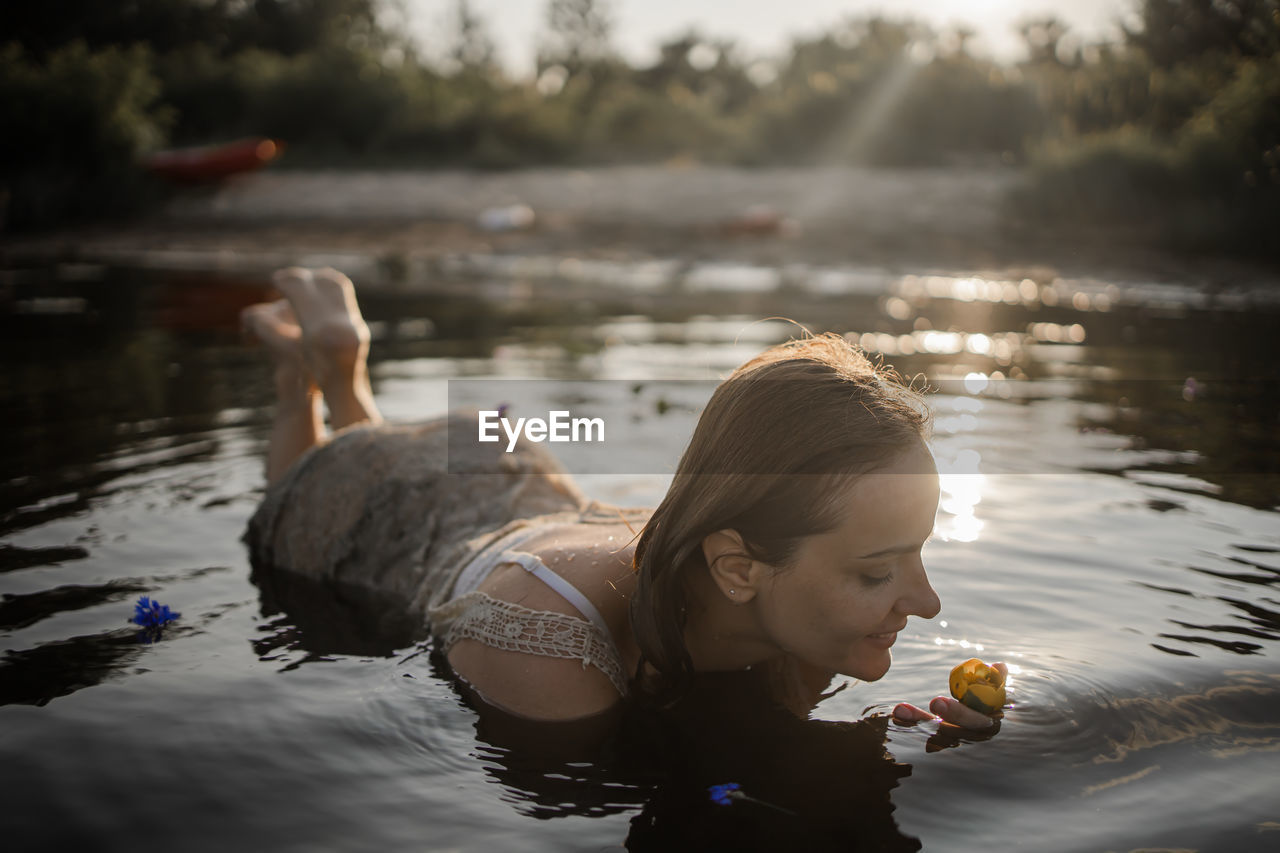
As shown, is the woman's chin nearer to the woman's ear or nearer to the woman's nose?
the woman's nose

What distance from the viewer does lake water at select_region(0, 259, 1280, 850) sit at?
2.73 metres

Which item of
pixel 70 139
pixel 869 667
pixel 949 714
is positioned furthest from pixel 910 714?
pixel 70 139

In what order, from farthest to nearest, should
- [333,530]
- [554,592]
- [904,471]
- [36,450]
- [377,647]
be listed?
[36,450], [333,530], [377,647], [554,592], [904,471]

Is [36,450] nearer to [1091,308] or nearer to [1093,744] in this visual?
[1093,744]

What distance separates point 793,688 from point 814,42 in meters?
43.5

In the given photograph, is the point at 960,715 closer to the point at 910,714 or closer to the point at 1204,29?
the point at 910,714

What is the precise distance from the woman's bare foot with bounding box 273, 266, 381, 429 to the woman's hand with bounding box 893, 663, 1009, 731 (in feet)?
9.17

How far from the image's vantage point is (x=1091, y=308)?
13.6m

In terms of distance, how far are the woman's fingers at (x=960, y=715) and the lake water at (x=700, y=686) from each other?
4 centimetres

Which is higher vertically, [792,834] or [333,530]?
[333,530]

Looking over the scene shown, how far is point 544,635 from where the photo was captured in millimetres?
2949

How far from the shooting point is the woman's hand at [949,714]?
125 inches

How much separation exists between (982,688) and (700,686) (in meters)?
0.82

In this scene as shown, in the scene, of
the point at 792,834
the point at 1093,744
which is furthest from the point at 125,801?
the point at 1093,744
